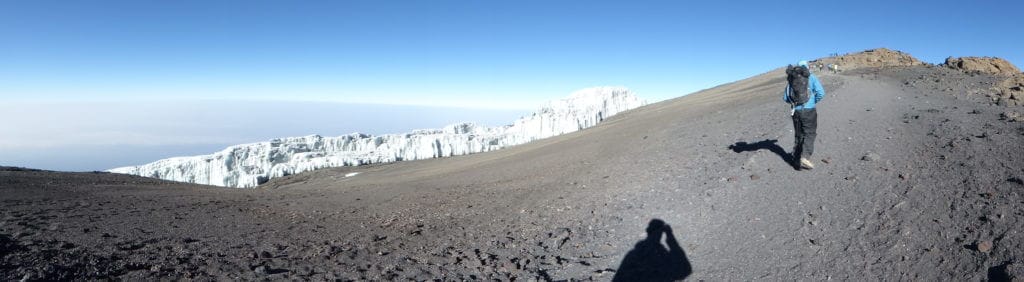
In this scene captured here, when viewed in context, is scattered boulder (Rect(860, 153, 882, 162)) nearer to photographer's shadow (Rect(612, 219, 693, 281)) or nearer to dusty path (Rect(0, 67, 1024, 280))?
dusty path (Rect(0, 67, 1024, 280))

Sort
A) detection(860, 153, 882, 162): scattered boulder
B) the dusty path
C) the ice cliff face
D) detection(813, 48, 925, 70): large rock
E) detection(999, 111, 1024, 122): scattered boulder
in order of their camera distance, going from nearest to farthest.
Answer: the dusty path
detection(860, 153, 882, 162): scattered boulder
detection(999, 111, 1024, 122): scattered boulder
detection(813, 48, 925, 70): large rock
the ice cliff face

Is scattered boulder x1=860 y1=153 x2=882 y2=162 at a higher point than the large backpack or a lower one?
lower

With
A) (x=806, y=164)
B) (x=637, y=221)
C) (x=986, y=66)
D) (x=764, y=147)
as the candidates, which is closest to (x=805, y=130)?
(x=806, y=164)

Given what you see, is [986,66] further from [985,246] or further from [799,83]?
[985,246]

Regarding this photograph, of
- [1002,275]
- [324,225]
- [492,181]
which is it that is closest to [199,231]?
[324,225]

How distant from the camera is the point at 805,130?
30.1 ft

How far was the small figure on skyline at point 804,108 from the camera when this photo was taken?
913 cm

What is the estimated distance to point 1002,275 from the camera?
14.3 feet

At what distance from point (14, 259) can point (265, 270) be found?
309 centimetres

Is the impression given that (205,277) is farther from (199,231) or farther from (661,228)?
(661,228)

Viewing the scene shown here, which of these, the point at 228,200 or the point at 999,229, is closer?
the point at 999,229

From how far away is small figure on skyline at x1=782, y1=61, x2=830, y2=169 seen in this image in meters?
9.13

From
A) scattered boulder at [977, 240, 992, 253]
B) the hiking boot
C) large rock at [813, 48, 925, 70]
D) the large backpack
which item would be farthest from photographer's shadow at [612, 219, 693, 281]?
large rock at [813, 48, 925, 70]

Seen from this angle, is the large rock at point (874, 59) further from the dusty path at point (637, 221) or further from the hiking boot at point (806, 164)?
the hiking boot at point (806, 164)
